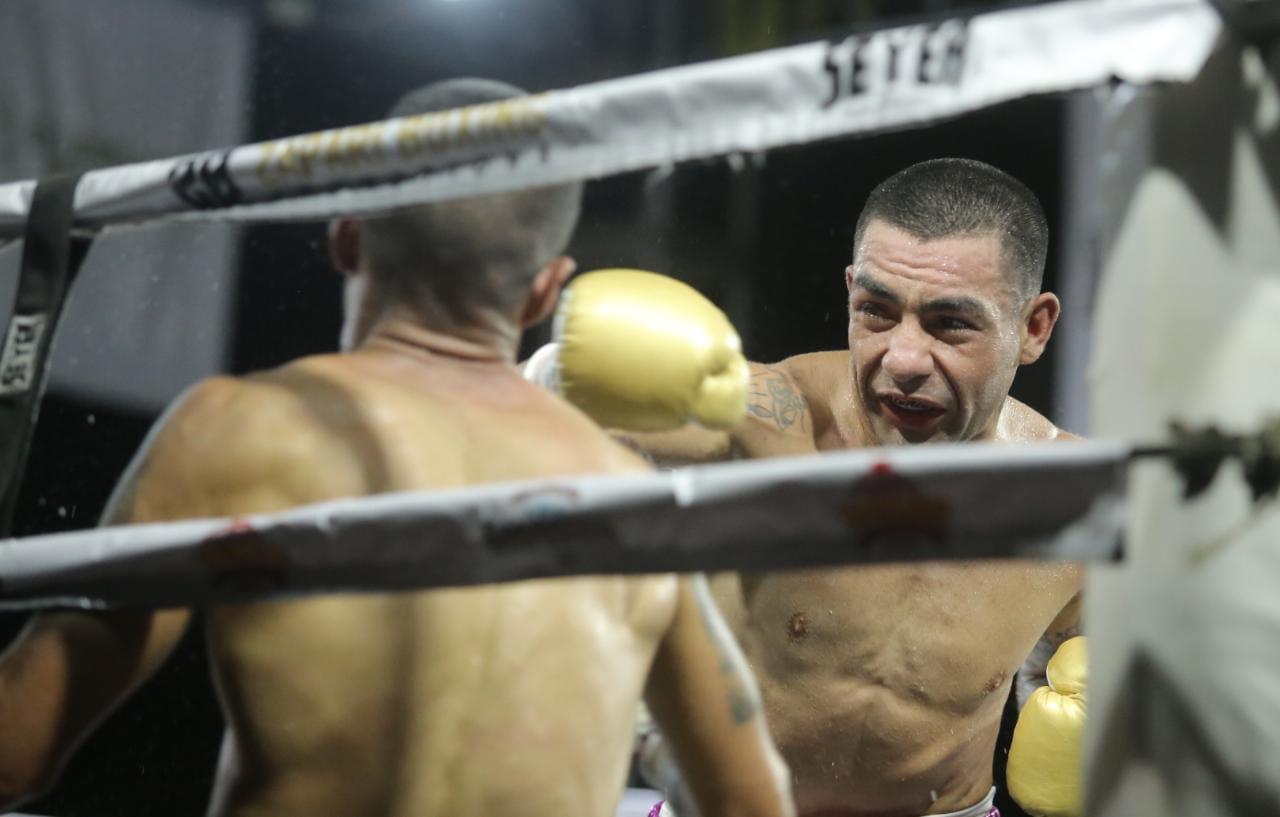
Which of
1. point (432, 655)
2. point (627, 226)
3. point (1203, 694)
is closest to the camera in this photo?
point (1203, 694)

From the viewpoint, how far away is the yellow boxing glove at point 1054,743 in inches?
86.8

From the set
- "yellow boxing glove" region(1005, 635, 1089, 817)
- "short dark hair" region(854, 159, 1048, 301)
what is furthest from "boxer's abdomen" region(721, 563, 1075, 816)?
"short dark hair" region(854, 159, 1048, 301)

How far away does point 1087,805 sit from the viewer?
2.68ft

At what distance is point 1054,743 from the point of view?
2.21 metres

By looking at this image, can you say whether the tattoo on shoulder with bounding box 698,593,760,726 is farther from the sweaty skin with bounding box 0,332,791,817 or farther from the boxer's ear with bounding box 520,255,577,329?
the boxer's ear with bounding box 520,255,577,329

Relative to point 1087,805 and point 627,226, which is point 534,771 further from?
point 627,226

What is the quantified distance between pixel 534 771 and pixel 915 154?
1149 mm

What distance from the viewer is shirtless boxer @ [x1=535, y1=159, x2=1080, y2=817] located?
1.84m

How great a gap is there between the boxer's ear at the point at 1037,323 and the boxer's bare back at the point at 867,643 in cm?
12

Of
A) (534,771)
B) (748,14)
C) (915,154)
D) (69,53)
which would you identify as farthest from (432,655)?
(69,53)

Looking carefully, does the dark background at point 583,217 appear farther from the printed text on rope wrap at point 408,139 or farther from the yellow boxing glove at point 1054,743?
the yellow boxing glove at point 1054,743

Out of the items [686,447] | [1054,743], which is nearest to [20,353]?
[686,447]

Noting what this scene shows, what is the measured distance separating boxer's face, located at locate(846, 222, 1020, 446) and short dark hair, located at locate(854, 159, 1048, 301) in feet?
0.05

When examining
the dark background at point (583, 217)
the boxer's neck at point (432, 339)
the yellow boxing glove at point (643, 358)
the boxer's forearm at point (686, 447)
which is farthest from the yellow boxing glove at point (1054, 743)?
the boxer's neck at point (432, 339)
